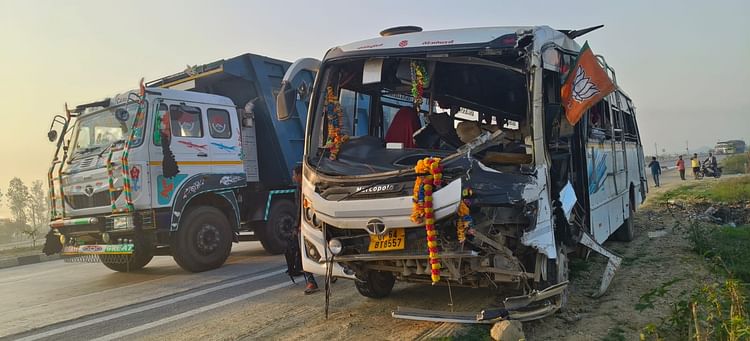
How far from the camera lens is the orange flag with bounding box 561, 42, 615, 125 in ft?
14.4

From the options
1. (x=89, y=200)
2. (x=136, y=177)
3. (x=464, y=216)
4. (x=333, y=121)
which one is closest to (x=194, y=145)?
(x=136, y=177)

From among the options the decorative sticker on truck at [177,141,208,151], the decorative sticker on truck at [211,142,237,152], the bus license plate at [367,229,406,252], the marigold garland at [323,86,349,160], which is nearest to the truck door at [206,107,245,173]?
the decorative sticker on truck at [211,142,237,152]

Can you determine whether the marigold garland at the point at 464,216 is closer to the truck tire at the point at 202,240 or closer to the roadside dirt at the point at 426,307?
the roadside dirt at the point at 426,307

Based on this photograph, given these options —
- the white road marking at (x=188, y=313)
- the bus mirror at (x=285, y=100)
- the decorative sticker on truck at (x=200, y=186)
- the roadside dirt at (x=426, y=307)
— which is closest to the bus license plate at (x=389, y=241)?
the roadside dirt at (x=426, y=307)

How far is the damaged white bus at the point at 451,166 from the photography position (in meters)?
3.86

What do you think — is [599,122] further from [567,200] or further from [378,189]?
[378,189]

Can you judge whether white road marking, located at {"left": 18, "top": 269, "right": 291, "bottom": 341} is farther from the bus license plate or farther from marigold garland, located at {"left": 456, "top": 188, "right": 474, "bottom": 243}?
marigold garland, located at {"left": 456, "top": 188, "right": 474, "bottom": 243}

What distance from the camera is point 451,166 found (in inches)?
155

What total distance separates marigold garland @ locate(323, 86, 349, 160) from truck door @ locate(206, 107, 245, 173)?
3.84m

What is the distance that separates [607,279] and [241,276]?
4.85 metres

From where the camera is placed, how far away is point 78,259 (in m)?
8.09

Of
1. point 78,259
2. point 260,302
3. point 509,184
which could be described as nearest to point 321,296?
point 260,302

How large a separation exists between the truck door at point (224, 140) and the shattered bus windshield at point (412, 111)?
3614 mm

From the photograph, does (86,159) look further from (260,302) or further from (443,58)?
(443,58)
